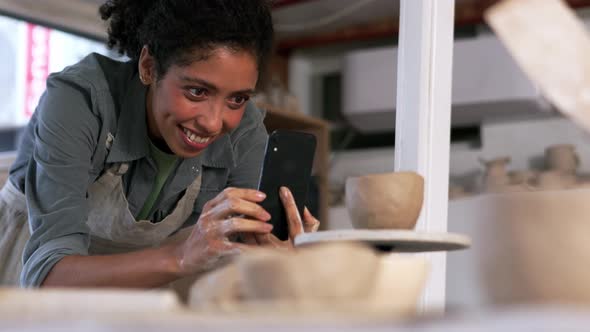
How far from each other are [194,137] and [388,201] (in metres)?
0.62

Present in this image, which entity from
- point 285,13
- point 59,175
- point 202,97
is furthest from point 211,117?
point 285,13

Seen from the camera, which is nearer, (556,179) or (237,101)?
(237,101)

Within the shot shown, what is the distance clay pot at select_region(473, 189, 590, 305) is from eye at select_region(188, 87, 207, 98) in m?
0.66

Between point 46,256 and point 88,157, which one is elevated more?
point 88,157

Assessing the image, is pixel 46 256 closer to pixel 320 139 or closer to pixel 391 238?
pixel 391 238

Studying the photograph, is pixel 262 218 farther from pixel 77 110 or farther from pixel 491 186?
pixel 491 186

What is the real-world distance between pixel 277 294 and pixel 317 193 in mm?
3919

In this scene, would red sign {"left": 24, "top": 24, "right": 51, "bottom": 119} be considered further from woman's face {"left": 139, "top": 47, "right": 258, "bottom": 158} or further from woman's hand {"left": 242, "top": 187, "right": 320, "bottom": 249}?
woman's hand {"left": 242, "top": 187, "right": 320, "bottom": 249}

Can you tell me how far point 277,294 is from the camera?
2.03 feet

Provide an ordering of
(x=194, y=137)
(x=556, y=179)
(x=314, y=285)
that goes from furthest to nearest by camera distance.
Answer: (x=556, y=179) < (x=194, y=137) < (x=314, y=285)

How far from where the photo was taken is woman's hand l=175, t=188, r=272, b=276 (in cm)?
139

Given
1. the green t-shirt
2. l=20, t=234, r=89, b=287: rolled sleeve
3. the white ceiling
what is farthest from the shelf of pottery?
l=20, t=234, r=89, b=287: rolled sleeve

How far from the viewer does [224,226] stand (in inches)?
55.6

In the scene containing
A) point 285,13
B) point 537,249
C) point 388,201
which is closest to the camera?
point 537,249
